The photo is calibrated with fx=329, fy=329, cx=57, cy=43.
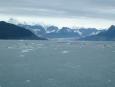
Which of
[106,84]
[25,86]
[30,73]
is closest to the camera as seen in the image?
[25,86]

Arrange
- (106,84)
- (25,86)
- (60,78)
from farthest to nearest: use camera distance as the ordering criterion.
Answer: (60,78) < (106,84) < (25,86)

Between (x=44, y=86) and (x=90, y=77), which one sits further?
(x=90, y=77)

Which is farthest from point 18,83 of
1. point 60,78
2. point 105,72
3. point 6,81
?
point 105,72

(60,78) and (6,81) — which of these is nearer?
(6,81)

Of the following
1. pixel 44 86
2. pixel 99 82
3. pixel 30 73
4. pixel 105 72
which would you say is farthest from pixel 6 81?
pixel 105 72

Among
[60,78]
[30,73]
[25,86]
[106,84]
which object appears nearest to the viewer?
[25,86]

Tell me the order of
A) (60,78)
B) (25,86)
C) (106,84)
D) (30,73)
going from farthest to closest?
(30,73), (60,78), (106,84), (25,86)

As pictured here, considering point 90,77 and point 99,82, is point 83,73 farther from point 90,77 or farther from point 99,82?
point 99,82

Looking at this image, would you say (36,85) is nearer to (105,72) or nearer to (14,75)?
(14,75)
